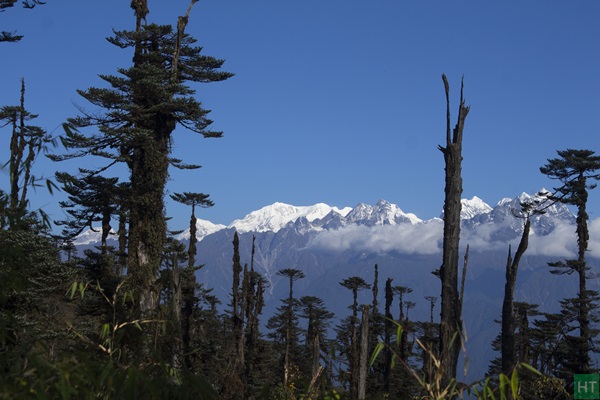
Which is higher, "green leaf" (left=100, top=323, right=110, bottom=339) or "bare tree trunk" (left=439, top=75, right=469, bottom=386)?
"bare tree trunk" (left=439, top=75, right=469, bottom=386)

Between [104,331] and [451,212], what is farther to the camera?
[451,212]

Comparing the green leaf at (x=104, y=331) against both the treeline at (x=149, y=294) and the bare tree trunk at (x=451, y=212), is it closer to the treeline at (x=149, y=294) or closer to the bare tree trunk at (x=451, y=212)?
the treeline at (x=149, y=294)

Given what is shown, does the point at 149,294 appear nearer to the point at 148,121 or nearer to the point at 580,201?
the point at 148,121

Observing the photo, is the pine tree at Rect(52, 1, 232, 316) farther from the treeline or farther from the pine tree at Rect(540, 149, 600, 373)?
the pine tree at Rect(540, 149, 600, 373)

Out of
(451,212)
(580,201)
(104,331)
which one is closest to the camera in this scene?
(104,331)

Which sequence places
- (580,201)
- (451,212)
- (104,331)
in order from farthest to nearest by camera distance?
(580,201), (451,212), (104,331)

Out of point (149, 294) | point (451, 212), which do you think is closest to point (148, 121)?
point (149, 294)

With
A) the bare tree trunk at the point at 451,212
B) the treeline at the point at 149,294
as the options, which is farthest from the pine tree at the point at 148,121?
the bare tree trunk at the point at 451,212

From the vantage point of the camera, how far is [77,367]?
3.67 m

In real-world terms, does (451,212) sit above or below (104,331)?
above

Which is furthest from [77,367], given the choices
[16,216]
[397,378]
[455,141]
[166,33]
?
[397,378]

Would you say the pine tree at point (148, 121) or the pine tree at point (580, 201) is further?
the pine tree at point (580, 201)

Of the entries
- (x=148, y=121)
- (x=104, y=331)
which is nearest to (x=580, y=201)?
(x=148, y=121)

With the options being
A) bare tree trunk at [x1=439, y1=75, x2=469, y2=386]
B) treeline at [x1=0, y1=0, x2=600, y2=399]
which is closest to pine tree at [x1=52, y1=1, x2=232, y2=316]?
treeline at [x1=0, y1=0, x2=600, y2=399]
